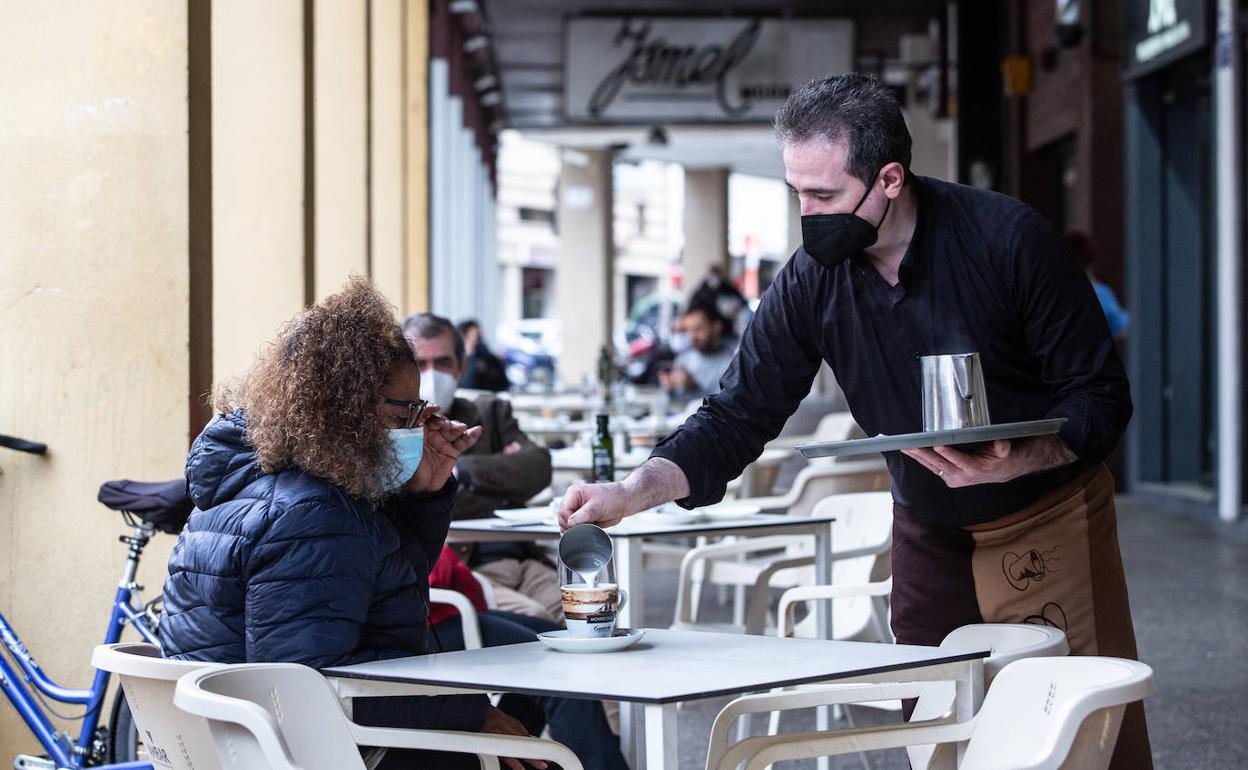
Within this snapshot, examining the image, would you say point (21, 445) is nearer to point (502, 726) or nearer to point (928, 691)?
point (502, 726)

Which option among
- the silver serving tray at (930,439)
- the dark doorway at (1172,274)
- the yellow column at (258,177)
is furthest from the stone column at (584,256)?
the silver serving tray at (930,439)

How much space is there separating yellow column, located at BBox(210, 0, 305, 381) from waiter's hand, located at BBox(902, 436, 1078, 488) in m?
3.37

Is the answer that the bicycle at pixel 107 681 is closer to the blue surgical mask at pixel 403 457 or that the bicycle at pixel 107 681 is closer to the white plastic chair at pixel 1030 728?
the blue surgical mask at pixel 403 457

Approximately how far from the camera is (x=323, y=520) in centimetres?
233

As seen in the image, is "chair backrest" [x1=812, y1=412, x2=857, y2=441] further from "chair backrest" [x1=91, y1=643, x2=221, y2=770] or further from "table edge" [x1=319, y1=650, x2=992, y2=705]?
"chair backrest" [x1=91, y1=643, x2=221, y2=770]

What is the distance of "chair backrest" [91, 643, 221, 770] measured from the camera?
2.02 m

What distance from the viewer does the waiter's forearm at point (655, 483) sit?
2.63 m

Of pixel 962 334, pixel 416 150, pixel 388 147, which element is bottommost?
pixel 962 334

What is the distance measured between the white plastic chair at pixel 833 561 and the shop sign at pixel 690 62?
31.3 feet

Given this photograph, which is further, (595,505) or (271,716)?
(595,505)

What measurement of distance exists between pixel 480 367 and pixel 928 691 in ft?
32.9

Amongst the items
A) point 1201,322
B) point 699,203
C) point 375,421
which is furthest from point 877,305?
point 699,203

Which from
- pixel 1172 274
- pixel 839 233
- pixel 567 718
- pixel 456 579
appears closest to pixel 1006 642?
pixel 839 233

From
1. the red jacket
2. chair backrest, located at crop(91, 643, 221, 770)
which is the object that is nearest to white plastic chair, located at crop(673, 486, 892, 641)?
the red jacket
